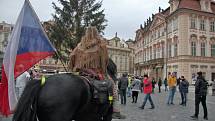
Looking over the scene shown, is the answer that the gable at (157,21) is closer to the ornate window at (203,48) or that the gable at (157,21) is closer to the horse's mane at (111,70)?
the ornate window at (203,48)

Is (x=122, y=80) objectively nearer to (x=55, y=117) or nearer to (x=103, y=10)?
(x=55, y=117)

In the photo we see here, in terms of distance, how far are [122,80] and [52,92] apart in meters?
15.1

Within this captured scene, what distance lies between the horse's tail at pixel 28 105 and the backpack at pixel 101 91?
865mm

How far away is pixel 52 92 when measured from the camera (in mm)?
4102

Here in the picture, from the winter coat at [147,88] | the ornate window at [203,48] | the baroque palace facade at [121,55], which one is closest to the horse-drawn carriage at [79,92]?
the winter coat at [147,88]

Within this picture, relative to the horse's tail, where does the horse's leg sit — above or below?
below

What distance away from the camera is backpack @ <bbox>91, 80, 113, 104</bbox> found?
4730 millimetres

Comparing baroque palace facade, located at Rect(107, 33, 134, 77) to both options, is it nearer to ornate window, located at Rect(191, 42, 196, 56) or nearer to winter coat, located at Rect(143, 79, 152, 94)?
ornate window, located at Rect(191, 42, 196, 56)

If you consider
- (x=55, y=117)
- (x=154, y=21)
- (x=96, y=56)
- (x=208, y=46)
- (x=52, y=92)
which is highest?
(x=154, y=21)

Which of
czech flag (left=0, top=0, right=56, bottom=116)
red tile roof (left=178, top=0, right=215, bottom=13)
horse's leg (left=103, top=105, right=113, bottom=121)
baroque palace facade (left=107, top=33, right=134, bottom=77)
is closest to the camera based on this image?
czech flag (left=0, top=0, right=56, bottom=116)

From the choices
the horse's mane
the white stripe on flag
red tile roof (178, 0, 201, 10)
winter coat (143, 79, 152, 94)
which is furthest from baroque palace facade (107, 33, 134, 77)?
the white stripe on flag

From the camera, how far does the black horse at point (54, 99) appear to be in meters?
4.04

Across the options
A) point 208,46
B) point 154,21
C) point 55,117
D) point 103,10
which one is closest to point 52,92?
point 55,117

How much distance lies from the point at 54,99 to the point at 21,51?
1.35 metres
